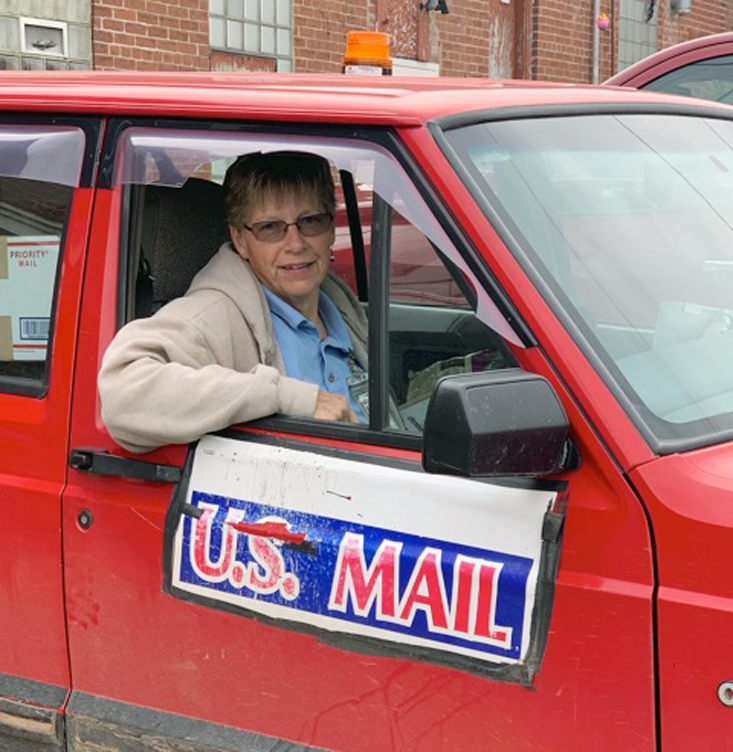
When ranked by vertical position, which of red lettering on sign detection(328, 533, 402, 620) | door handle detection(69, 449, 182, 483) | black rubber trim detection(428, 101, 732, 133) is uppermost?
black rubber trim detection(428, 101, 732, 133)

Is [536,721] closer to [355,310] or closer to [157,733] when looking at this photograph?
[157,733]

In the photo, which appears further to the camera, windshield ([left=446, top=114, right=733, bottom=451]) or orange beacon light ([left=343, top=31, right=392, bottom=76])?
orange beacon light ([left=343, top=31, right=392, bottom=76])

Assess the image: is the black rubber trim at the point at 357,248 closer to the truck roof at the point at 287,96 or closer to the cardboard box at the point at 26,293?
the truck roof at the point at 287,96

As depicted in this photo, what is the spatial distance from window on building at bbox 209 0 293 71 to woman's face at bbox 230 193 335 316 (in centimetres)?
850

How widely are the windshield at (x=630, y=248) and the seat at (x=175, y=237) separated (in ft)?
2.44

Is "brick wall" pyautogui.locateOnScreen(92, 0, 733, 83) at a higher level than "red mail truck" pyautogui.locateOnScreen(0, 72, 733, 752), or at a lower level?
higher

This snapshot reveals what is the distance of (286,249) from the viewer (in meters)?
2.71

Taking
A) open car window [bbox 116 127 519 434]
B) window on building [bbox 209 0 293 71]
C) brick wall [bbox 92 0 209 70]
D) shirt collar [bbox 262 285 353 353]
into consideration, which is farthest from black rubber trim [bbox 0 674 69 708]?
window on building [bbox 209 0 293 71]

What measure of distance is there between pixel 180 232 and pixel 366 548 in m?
0.95

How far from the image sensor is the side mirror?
6.18ft

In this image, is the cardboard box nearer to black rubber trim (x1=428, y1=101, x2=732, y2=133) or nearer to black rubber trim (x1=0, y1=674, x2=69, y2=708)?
black rubber trim (x1=0, y1=674, x2=69, y2=708)

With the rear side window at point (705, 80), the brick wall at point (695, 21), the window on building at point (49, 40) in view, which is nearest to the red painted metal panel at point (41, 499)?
the rear side window at point (705, 80)

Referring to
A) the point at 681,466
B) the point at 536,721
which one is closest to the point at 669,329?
the point at 681,466

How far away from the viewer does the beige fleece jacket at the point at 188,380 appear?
2314 mm
